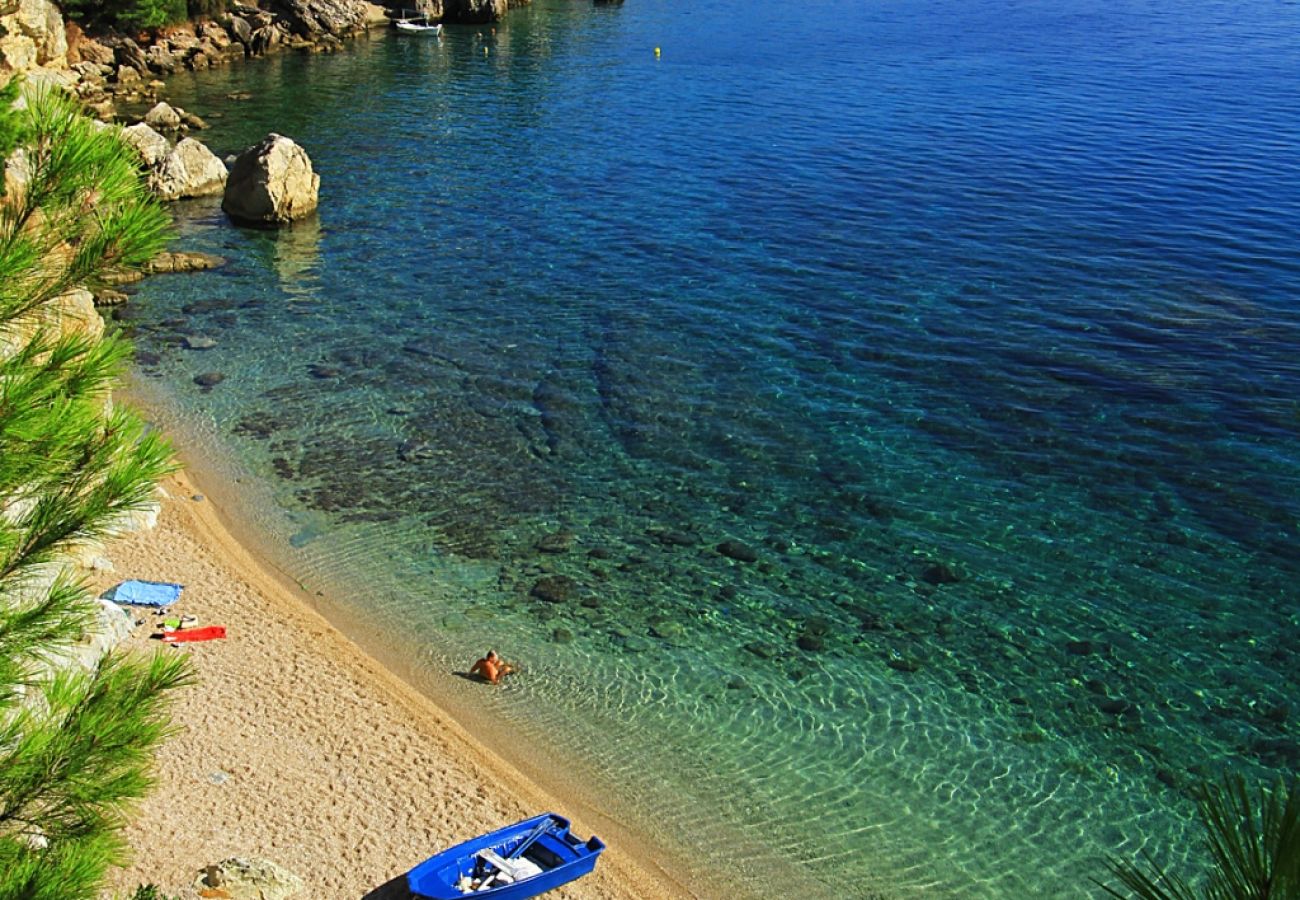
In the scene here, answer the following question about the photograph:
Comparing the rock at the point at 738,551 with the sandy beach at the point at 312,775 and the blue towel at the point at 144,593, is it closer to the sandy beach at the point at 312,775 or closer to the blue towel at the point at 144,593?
the sandy beach at the point at 312,775

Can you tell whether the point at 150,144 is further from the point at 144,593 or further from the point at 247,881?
the point at 247,881

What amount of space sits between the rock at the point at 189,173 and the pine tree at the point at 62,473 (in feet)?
132

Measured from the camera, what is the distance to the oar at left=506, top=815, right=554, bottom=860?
18.2 m

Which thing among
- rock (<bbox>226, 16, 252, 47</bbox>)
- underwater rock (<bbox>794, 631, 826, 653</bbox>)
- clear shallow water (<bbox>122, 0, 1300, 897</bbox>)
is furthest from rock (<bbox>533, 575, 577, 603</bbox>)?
rock (<bbox>226, 16, 252, 47</bbox>)

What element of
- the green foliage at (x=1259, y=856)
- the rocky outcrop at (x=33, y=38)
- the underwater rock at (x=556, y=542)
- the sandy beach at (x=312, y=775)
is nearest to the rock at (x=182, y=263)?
the rocky outcrop at (x=33, y=38)

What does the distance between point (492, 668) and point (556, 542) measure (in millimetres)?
4746

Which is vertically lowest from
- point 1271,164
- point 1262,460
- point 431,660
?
point 431,660

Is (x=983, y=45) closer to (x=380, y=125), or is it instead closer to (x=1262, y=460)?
(x=380, y=125)

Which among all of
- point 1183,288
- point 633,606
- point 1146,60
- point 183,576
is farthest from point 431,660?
point 1146,60

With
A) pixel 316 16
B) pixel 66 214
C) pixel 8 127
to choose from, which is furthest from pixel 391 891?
pixel 316 16

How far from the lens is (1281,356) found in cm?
3419

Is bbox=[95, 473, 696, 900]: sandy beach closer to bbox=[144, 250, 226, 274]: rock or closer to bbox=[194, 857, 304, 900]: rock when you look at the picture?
bbox=[194, 857, 304, 900]: rock

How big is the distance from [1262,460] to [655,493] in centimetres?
1498

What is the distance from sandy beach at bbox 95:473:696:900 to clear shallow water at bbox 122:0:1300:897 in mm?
1273
